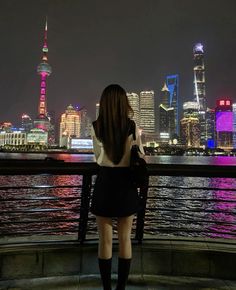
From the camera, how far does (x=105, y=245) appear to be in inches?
110

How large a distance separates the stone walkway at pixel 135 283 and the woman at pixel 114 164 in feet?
2.31

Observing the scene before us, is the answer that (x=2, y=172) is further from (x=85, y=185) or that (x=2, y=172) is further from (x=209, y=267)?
(x=209, y=267)

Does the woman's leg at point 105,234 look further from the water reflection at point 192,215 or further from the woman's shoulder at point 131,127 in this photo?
the water reflection at point 192,215

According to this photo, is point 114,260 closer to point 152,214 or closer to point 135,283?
point 135,283

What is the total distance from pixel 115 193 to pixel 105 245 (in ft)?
1.62

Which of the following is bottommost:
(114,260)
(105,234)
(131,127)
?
(114,260)

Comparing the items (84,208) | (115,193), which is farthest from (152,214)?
(115,193)

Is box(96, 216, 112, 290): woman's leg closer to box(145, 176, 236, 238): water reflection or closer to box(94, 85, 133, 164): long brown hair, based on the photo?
box(94, 85, 133, 164): long brown hair

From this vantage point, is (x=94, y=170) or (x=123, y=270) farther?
(x=94, y=170)

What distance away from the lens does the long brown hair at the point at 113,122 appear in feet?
8.74

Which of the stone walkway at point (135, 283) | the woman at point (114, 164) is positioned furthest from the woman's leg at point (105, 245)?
the stone walkway at point (135, 283)

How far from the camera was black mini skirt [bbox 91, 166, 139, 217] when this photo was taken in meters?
2.65

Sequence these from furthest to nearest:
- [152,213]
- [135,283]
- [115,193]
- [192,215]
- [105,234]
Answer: [152,213] → [192,215] → [135,283] → [105,234] → [115,193]

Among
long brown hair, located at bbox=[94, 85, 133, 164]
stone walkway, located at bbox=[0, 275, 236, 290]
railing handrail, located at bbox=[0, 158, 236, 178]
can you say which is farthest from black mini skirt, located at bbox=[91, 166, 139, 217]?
stone walkway, located at bbox=[0, 275, 236, 290]
